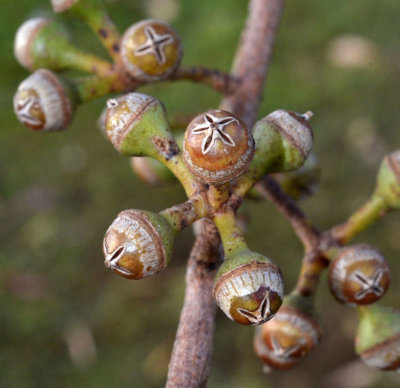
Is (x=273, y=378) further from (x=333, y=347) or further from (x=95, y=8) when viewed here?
(x=95, y=8)

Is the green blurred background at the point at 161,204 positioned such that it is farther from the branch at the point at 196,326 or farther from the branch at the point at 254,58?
the branch at the point at 196,326

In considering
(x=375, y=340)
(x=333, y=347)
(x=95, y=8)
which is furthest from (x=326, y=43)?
Result: (x=375, y=340)

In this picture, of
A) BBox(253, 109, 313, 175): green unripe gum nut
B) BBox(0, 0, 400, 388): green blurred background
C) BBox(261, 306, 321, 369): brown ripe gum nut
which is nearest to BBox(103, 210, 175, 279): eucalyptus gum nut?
BBox(253, 109, 313, 175): green unripe gum nut

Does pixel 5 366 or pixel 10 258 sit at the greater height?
pixel 10 258

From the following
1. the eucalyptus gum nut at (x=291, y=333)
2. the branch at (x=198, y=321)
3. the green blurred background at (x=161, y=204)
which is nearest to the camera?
the branch at (x=198, y=321)

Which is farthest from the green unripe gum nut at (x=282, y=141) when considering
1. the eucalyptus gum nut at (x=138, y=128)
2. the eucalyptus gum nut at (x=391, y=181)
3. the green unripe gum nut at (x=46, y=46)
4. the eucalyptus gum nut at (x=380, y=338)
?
the green unripe gum nut at (x=46, y=46)

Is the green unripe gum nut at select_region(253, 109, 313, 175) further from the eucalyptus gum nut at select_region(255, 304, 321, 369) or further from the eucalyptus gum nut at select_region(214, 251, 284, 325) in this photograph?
the eucalyptus gum nut at select_region(255, 304, 321, 369)
